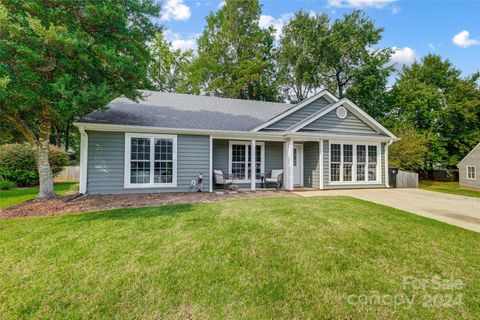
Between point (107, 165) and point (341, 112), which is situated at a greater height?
point (341, 112)

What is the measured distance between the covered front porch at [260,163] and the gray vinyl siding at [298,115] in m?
0.79

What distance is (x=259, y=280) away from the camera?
10.5 feet

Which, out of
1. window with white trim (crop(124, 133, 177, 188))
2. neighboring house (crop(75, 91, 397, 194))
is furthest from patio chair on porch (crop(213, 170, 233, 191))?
window with white trim (crop(124, 133, 177, 188))

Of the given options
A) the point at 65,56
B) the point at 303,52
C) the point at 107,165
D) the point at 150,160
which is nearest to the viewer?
the point at 65,56

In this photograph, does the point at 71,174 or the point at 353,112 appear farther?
the point at 71,174

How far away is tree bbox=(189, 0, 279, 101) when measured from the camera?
2436 centimetres

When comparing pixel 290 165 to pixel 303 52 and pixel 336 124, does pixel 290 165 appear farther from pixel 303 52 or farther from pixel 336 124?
pixel 303 52

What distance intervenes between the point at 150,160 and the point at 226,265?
6.87 meters

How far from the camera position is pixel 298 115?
1201 centimetres

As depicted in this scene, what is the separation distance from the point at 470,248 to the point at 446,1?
11.8 metres

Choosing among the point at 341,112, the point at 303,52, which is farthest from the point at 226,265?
the point at 303,52

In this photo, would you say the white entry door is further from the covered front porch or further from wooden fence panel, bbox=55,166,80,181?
wooden fence panel, bbox=55,166,80,181

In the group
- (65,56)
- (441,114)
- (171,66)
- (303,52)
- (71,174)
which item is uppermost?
(303,52)

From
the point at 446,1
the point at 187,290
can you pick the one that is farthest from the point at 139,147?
the point at 446,1
